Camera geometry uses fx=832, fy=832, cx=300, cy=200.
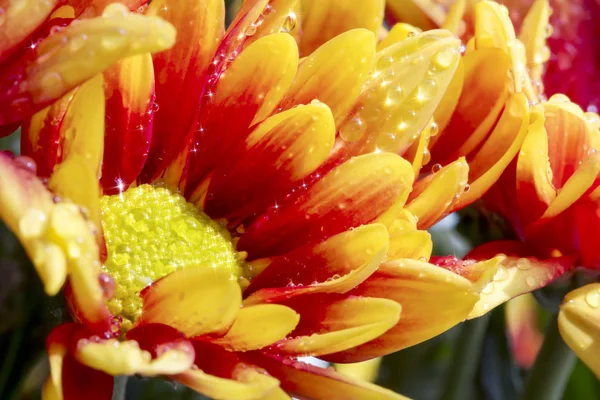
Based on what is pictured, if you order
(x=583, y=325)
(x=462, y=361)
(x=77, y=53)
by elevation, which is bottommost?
(x=462, y=361)

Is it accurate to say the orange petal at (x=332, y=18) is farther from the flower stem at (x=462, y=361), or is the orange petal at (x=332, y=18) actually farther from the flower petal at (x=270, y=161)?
the flower stem at (x=462, y=361)

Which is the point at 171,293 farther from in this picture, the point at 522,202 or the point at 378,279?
the point at 522,202

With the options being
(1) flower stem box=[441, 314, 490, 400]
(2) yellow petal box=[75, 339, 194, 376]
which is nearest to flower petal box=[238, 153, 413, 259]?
(2) yellow petal box=[75, 339, 194, 376]

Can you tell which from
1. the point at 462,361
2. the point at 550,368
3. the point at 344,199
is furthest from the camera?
the point at 462,361

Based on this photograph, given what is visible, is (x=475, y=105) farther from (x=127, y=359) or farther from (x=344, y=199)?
(x=127, y=359)

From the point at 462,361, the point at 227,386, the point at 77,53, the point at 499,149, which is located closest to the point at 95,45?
the point at 77,53

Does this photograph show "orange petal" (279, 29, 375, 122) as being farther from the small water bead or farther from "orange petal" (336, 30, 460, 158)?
the small water bead

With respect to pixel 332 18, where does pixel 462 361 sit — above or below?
below
